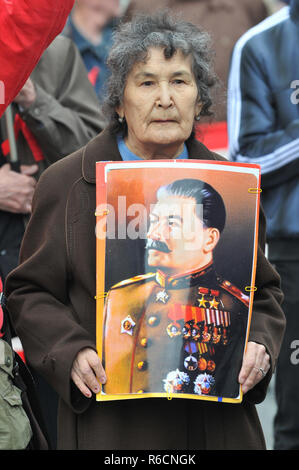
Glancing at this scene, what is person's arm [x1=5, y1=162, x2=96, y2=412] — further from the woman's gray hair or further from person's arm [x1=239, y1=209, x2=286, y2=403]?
person's arm [x1=239, y1=209, x2=286, y2=403]

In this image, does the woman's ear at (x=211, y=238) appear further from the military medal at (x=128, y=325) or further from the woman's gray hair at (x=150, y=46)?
the woman's gray hair at (x=150, y=46)

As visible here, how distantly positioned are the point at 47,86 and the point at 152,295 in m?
1.76

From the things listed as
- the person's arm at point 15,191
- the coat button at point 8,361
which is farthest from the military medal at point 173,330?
the person's arm at point 15,191

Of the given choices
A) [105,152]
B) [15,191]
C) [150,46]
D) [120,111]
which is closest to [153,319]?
[105,152]

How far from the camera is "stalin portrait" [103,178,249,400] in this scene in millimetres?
2891

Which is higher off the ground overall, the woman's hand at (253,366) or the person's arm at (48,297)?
the person's arm at (48,297)

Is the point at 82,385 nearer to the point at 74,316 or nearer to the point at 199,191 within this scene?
the point at 74,316

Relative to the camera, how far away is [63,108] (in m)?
4.25

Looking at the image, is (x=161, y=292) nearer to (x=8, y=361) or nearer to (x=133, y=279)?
(x=133, y=279)

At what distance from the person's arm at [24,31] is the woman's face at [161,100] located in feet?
1.53

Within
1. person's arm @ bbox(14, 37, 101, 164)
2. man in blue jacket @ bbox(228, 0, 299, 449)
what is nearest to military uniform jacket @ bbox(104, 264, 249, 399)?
person's arm @ bbox(14, 37, 101, 164)

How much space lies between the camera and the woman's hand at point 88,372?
9.46 ft

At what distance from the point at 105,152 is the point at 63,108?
1.11 metres

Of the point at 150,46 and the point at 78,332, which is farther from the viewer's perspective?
the point at 150,46
